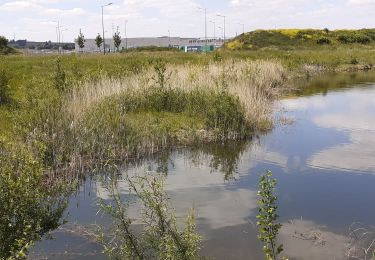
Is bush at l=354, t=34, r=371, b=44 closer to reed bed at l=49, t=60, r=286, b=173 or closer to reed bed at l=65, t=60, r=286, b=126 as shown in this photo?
reed bed at l=65, t=60, r=286, b=126

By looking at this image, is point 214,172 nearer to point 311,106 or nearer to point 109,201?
point 109,201

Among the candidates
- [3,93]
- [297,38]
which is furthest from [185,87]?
[297,38]

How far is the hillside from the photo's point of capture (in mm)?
71812

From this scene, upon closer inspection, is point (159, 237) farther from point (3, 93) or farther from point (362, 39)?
point (362, 39)

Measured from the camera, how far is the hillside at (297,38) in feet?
236

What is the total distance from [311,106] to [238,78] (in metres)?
4.36

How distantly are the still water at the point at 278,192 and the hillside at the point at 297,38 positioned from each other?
191 ft

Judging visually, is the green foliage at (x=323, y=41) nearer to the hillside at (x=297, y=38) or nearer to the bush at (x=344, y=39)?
the hillside at (x=297, y=38)

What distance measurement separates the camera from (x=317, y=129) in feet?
50.4

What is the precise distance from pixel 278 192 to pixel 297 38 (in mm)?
70298

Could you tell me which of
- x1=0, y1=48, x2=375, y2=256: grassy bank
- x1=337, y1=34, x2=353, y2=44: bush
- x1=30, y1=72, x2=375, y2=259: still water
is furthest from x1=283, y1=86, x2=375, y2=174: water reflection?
x1=337, y1=34, x2=353, y2=44: bush

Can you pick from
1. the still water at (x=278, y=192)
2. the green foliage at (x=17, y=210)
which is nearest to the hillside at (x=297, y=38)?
the still water at (x=278, y=192)

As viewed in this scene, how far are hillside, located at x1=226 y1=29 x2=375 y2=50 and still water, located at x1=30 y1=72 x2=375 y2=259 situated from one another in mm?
58214

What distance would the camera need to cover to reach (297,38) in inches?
2958
